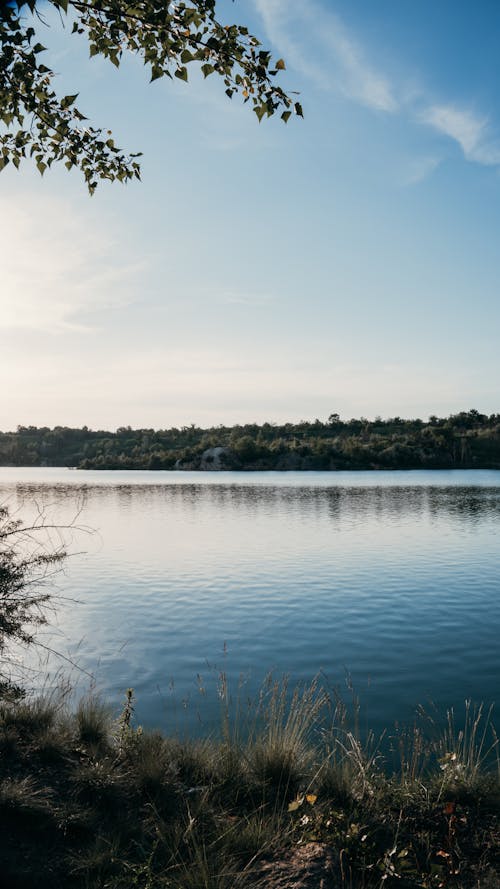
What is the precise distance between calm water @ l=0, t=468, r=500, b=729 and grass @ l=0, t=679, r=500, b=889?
3497mm

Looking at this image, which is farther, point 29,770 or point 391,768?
point 391,768

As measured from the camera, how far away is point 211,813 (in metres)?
6.29

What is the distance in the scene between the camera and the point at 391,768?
8.74 meters

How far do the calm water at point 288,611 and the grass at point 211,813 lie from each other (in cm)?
350

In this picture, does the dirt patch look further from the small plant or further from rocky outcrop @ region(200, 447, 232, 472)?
rocky outcrop @ region(200, 447, 232, 472)

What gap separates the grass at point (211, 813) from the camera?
507 cm

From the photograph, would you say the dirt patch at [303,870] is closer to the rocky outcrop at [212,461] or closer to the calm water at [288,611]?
the calm water at [288,611]

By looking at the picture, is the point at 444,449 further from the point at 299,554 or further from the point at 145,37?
the point at 145,37

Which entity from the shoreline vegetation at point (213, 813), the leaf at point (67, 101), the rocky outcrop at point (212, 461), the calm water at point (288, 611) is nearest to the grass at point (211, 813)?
the shoreline vegetation at point (213, 813)

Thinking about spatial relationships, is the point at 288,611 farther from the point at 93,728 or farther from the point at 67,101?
the point at 67,101

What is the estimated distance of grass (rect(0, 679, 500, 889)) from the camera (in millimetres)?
5066

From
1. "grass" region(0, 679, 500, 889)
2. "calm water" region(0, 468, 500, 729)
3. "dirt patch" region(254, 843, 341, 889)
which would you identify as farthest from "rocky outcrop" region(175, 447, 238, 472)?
"dirt patch" region(254, 843, 341, 889)

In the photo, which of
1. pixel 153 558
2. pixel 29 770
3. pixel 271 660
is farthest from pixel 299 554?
pixel 29 770

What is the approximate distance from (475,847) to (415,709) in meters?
5.81
